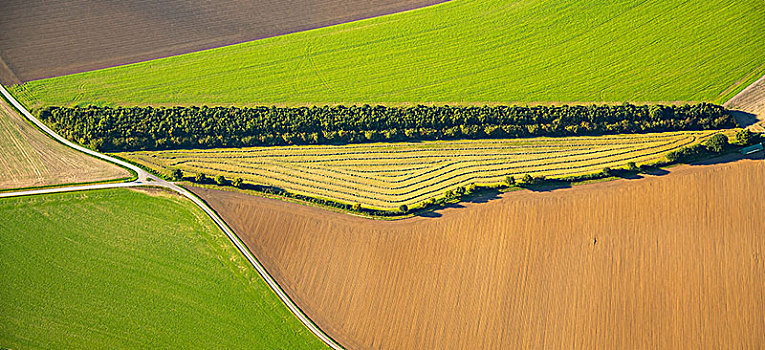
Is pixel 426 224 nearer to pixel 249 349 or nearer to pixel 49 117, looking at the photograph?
pixel 249 349

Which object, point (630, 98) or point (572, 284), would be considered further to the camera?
point (630, 98)

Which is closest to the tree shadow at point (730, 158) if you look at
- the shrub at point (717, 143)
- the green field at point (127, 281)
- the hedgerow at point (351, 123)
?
the shrub at point (717, 143)

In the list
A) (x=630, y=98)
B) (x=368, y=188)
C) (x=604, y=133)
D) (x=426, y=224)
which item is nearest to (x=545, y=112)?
(x=604, y=133)

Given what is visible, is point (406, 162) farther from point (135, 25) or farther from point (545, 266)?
point (135, 25)

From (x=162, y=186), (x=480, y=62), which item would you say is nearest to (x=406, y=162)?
(x=480, y=62)

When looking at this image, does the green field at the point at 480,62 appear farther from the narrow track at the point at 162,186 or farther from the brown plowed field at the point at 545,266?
the brown plowed field at the point at 545,266

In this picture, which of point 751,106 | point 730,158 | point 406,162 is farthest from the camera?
point 406,162
